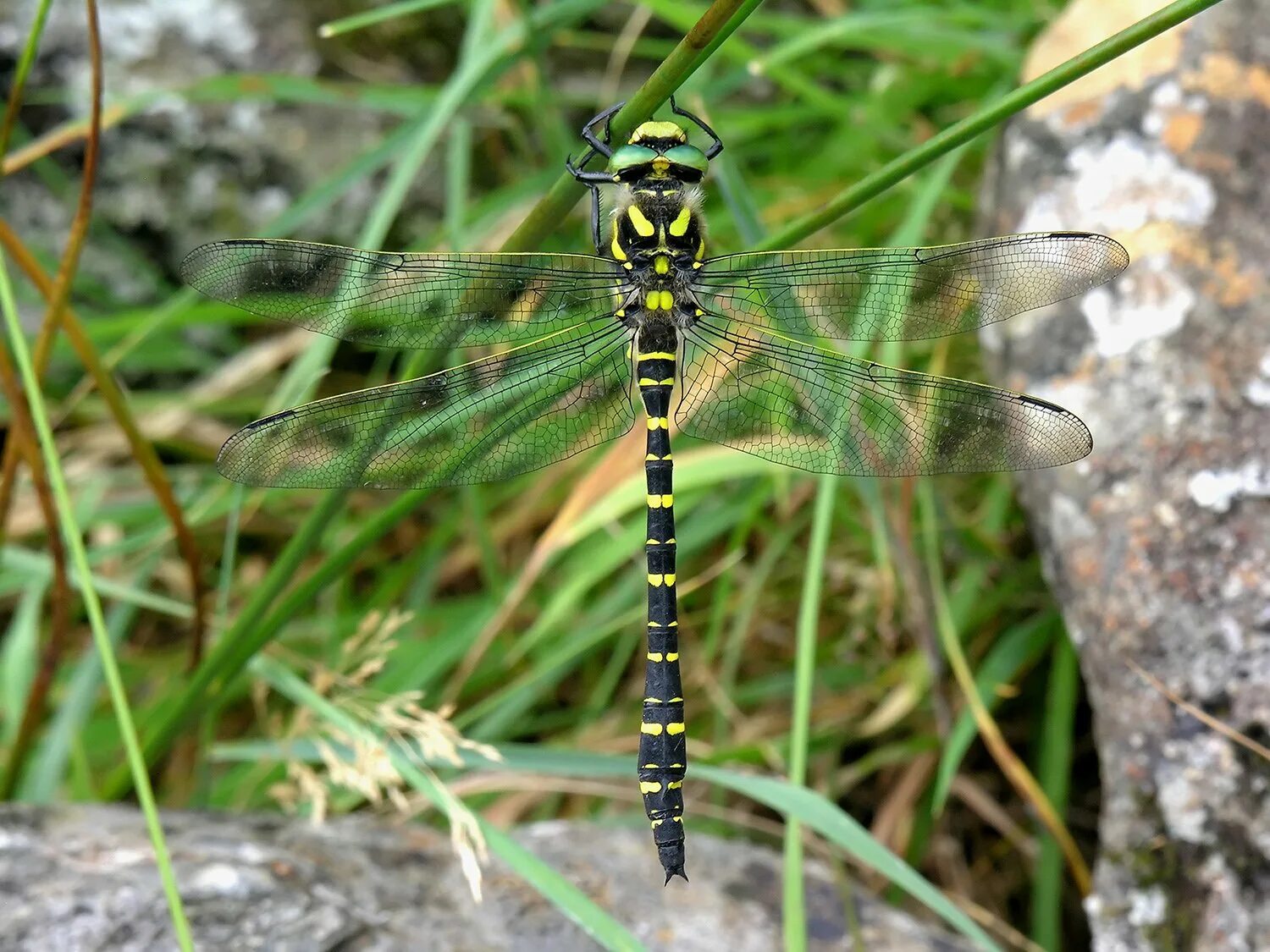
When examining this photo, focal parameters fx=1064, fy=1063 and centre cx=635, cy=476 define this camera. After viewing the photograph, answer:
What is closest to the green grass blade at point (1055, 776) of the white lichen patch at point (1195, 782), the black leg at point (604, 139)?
the white lichen patch at point (1195, 782)

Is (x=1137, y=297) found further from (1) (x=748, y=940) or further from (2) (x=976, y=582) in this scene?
(1) (x=748, y=940)

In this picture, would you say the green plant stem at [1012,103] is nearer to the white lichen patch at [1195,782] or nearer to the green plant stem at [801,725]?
the green plant stem at [801,725]

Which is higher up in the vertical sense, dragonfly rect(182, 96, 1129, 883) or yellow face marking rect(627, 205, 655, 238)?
yellow face marking rect(627, 205, 655, 238)

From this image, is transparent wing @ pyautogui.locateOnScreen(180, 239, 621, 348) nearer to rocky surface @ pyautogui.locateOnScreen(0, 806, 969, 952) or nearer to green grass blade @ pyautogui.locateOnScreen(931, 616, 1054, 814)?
rocky surface @ pyautogui.locateOnScreen(0, 806, 969, 952)

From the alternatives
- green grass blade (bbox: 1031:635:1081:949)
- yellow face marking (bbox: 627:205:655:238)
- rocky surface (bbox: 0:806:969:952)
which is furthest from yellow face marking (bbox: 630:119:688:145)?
green grass blade (bbox: 1031:635:1081:949)

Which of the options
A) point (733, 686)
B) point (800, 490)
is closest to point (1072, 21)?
point (800, 490)
